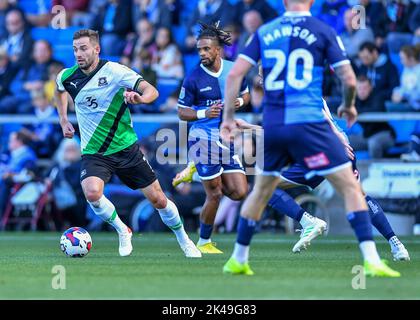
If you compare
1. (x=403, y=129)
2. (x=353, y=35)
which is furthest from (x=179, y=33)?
(x=403, y=129)

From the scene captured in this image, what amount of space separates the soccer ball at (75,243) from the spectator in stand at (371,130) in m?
7.55

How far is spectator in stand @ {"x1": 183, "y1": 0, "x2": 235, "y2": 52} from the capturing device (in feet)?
70.9

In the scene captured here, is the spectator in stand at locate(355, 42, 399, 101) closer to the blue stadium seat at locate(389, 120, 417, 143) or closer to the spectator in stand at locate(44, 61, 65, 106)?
the blue stadium seat at locate(389, 120, 417, 143)

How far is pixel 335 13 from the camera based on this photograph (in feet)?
66.6

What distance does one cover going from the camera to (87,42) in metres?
12.7

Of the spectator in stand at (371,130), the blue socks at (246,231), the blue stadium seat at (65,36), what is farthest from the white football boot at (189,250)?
the blue stadium seat at (65,36)

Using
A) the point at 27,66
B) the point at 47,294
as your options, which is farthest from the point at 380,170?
the point at 47,294

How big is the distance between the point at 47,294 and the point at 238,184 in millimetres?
5917

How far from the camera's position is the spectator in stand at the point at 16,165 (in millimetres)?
20422

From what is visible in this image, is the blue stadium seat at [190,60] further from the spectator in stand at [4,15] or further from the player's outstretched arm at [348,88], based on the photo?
the player's outstretched arm at [348,88]

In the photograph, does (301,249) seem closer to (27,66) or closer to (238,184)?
(238,184)

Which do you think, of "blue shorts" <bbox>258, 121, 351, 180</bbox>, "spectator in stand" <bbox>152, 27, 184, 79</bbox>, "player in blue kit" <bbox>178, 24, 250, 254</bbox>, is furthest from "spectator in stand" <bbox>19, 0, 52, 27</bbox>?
"blue shorts" <bbox>258, 121, 351, 180</bbox>

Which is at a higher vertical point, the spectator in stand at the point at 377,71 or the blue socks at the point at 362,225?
the spectator in stand at the point at 377,71
